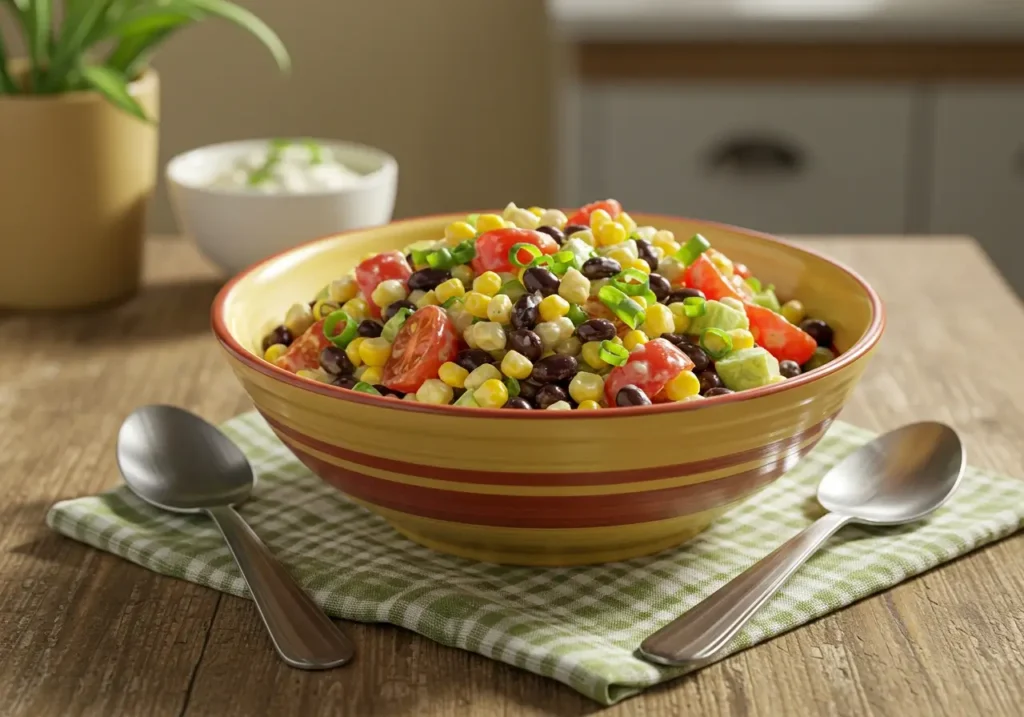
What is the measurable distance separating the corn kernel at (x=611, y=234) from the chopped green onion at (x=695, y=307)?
13 centimetres

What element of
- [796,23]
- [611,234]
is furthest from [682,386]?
[796,23]

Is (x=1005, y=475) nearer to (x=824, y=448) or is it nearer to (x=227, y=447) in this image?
(x=824, y=448)

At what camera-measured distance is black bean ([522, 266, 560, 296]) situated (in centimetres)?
118

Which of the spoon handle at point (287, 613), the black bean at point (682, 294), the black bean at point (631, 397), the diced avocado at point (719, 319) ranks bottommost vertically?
the spoon handle at point (287, 613)

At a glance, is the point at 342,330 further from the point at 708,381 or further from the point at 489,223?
the point at 708,381

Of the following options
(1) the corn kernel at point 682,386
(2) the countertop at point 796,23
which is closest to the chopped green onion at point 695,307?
(1) the corn kernel at point 682,386

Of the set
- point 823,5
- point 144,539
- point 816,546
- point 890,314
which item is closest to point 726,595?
point 816,546

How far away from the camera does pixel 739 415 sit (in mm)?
1055

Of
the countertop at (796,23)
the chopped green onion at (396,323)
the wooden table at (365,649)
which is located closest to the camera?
the wooden table at (365,649)

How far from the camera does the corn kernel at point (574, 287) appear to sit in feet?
3.88

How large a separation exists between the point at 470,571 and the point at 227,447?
1.14 ft

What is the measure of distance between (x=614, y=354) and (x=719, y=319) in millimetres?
130

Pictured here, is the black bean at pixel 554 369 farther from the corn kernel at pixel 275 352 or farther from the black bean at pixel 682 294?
the corn kernel at pixel 275 352

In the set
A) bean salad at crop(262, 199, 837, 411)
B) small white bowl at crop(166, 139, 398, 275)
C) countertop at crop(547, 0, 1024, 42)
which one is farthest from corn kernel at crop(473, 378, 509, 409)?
countertop at crop(547, 0, 1024, 42)
